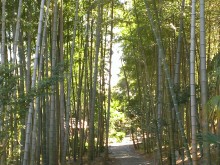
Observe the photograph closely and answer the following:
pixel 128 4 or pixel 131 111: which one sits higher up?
pixel 128 4

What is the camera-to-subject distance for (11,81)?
4.73 meters

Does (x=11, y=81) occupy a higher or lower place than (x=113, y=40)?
lower

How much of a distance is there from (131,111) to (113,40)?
18.5 ft

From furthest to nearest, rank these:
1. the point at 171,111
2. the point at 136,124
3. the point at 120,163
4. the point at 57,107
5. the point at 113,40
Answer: the point at 136,124, the point at 120,163, the point at 113,40, the point at 57,107, the point at 171,111

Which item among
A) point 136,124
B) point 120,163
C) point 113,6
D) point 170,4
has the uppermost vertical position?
point 113,6

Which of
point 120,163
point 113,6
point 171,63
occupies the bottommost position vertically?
point 120,163

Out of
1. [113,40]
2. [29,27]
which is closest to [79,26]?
[113,40]

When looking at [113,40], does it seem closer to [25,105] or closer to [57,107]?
[57,107]

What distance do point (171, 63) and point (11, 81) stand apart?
6.13 m

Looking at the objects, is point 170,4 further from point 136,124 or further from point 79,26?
point 136,124

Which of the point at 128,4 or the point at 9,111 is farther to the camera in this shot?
the point at 128,4

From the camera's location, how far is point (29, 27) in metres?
6.96

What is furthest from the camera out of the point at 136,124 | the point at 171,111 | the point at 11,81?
the point at 136,124

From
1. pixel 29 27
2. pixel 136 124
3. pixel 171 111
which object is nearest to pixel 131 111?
pixel 136 124
